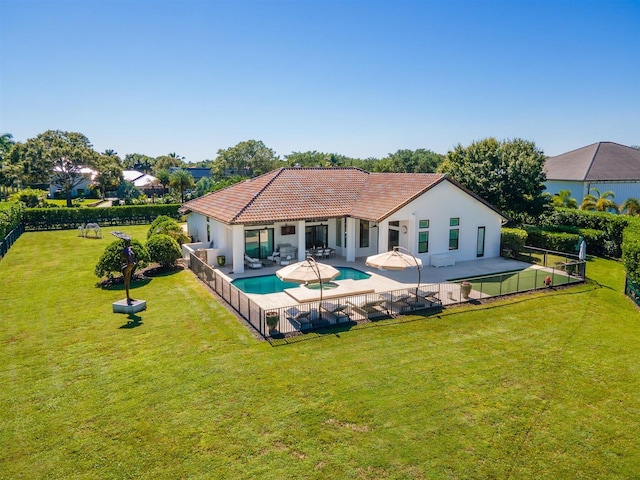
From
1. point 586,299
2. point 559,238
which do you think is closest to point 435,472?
point 586,299

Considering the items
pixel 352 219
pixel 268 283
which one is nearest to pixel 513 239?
pixel 352 219

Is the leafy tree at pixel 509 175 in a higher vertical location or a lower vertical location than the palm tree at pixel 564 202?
higher

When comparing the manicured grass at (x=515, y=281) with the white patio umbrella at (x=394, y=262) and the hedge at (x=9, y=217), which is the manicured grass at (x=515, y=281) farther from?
the hedge at (x=9, y=217)

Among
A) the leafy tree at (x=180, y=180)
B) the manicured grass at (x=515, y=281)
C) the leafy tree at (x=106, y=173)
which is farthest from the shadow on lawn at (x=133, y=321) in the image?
the leafy tree at (x=106, y=173)

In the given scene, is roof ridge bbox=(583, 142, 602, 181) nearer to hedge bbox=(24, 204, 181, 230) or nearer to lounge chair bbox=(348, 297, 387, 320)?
lounge chair bbox=(348, 297, 387, 320)

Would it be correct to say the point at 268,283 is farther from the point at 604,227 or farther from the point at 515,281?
the point at 604,227

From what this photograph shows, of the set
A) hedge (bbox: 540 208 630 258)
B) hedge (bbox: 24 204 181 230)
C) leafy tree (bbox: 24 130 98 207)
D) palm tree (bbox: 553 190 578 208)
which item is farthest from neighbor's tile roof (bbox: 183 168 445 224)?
leafy tree (bbox: 24 130 98 207)

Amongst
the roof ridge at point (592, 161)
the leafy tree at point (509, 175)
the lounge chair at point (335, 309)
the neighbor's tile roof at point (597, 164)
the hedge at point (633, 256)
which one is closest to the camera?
the lounge chair at point (335, 309)
